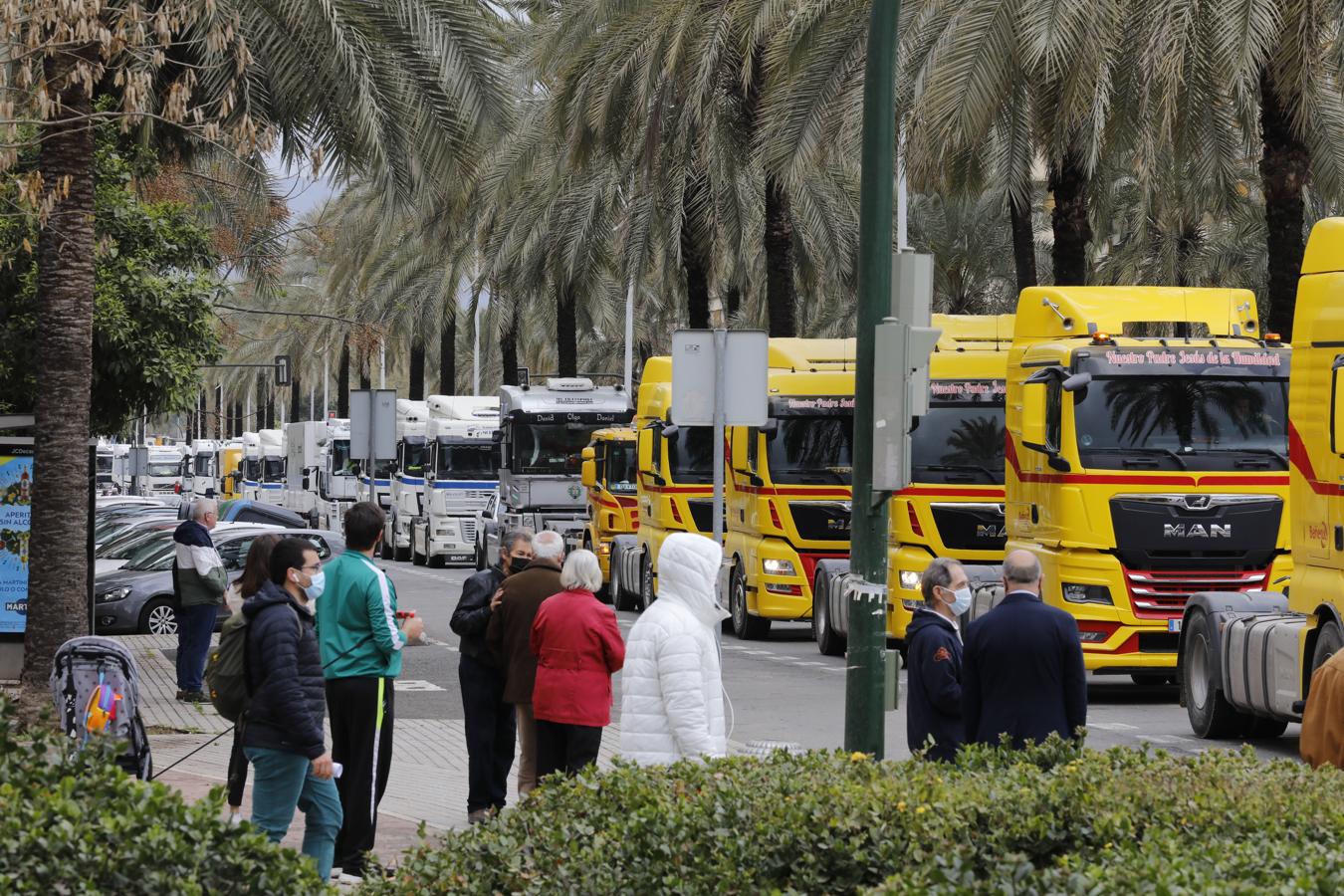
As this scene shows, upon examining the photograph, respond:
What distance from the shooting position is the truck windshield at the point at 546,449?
1452 inches

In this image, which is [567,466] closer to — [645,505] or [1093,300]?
[645,505]

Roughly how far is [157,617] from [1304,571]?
51.9 feet

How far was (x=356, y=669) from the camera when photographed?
9102 mm

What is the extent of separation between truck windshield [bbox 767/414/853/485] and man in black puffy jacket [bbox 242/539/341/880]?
51.2 ft

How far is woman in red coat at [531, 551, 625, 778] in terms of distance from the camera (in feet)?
29.7

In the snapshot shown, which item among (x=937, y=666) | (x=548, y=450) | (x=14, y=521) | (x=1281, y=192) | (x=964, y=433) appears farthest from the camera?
(x=548, y=450)

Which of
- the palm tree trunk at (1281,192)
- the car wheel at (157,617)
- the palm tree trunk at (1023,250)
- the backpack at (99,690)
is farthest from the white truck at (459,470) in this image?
the backpack at (99,690)

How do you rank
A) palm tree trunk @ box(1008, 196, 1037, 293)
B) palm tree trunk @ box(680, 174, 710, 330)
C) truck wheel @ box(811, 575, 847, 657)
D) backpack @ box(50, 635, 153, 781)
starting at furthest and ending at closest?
1. palm tree trunk @ box(680, 174, 710, 330)
2. palm tree trunk @ box(1008, 196, 1037, 293)
3. truck wheel @ box(811, 575, 847, 657)
4. backpack @ box(50, 635, 153, 781)

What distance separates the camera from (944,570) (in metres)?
8.76

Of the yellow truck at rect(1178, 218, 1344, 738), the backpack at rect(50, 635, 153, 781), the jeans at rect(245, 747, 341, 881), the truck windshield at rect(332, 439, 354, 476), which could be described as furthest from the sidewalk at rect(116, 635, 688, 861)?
the truck windshield at rect(332, 439, 354, 476)

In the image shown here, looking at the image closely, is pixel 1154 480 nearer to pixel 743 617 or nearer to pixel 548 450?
pixel 743 617

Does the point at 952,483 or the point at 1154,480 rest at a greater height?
the point at 1154,480

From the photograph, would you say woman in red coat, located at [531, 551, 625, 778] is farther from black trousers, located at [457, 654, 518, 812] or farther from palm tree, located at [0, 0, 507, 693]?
palm tree, located at [0, 0, 507, 693]

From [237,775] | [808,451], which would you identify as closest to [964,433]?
[808,451]
